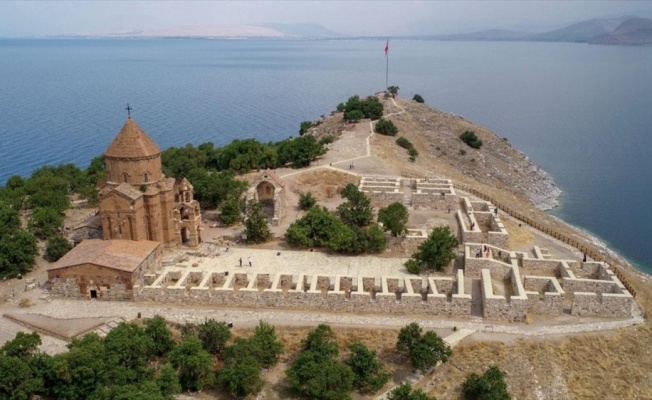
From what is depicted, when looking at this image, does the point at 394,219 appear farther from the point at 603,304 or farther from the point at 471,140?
the point at 471,140

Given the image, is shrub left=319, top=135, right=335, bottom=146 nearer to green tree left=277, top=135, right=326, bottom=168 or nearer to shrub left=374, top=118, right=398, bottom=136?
shrub left=374, top=118, right=398, bottom=136

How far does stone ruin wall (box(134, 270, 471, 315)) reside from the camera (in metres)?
29.7

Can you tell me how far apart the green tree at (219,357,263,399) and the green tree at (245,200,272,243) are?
14.0 meters

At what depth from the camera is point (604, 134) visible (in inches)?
3873

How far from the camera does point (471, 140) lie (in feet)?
254

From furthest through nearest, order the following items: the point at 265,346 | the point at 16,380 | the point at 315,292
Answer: the point at 315,292, the point at 265,346, the point at 16,380

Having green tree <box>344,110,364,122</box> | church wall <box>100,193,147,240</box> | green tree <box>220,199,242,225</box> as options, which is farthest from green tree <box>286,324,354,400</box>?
green tree <box>344,110,364,122</box>

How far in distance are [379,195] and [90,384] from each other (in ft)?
91.8

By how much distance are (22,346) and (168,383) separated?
277 inches

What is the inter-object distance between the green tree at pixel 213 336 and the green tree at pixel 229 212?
15327 mm

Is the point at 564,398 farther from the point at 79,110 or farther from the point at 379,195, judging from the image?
the point at 79,110

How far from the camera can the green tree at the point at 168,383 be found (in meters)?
23.4

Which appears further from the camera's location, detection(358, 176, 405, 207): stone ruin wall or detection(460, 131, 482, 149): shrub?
detection(460, 131, 482, 149): shrub

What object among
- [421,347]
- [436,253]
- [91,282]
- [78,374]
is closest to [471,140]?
[436,253]
